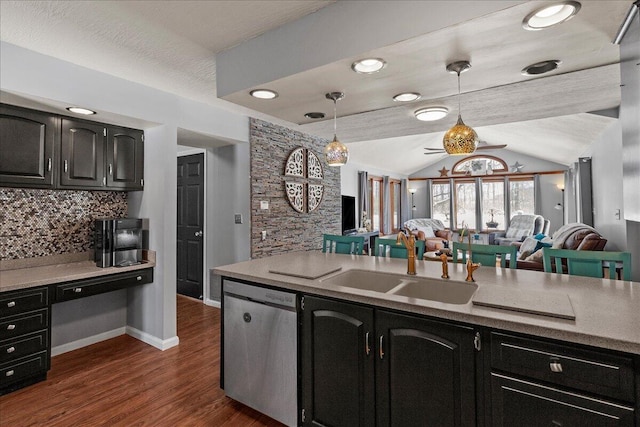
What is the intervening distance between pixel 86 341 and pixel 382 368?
10.3ft

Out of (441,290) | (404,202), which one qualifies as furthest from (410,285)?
(404,202)

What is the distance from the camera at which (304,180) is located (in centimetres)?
496

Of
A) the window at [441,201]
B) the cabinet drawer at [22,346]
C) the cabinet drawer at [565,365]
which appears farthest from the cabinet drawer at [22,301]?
the window at [441,201]

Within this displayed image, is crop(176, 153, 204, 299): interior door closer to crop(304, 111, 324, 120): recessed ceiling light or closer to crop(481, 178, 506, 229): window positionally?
crop(304, 111, 324, 120): recessed ceiling light

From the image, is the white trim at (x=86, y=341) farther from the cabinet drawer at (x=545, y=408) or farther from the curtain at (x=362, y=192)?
the curtain at (x=362, y=192)

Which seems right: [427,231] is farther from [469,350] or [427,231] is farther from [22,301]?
[22,301]

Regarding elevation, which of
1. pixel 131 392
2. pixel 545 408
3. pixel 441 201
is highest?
pixel 441 201

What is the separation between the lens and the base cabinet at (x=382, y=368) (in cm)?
136

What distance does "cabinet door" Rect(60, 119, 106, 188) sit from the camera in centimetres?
270

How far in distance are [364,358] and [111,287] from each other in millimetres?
2474

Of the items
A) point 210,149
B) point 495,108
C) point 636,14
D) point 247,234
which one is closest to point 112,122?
point 210,149

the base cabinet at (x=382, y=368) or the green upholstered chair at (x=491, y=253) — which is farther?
the green upholstered chair at (x=491, y=253)

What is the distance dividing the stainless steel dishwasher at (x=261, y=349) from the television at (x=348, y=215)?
433 cm

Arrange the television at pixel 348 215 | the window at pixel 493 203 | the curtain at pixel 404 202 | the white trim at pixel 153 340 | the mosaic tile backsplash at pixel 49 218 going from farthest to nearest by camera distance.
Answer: the curtain at pixel 404 202 → the window at pixel 493 203 → the television at pixel 348 215 → the white trim at pixel 153 340 → the mosaic tile backsplash at pixel 49 218
